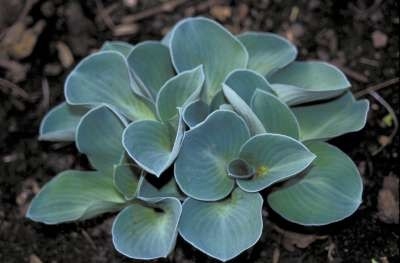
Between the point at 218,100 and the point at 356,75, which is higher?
the point at 218,100

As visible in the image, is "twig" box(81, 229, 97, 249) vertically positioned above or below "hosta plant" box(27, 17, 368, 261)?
below

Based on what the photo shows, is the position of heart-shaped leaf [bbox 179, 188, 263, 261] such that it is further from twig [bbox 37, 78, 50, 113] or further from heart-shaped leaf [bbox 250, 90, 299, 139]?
twig [bbox 37, 78, 50, 113]

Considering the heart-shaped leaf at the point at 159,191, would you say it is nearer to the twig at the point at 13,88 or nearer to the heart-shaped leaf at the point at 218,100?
the heart-shaped leaf at the point at 218,100

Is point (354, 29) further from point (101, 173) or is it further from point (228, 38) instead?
point (101, 173)

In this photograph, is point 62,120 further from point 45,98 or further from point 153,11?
point 153,11

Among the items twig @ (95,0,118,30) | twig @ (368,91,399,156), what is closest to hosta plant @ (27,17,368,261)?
twig @ (368,91,399,156)

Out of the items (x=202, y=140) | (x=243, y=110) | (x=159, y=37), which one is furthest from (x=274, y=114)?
(x=159, y=37)

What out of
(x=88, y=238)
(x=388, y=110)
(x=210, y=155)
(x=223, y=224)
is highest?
(x=210, y=155)
